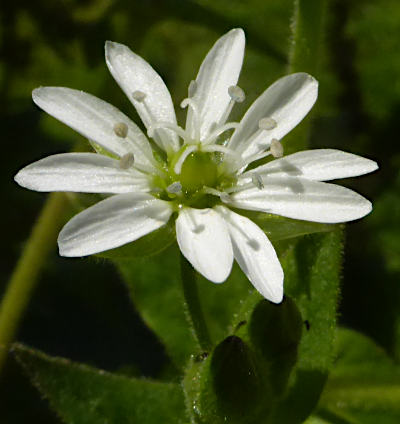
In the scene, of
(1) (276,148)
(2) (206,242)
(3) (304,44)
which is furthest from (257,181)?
(3) (304,44)

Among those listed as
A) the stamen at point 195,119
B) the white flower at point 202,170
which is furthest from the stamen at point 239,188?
the stamen at point 195,119

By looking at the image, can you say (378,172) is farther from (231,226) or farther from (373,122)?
(231,226)

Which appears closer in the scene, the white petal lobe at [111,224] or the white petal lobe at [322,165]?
the white petal lobe at [111,224]

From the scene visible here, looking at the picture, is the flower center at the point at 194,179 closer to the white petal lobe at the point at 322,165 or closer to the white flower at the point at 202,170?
the white flower at the point at 202,170

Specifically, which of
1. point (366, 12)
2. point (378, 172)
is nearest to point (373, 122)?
point (378, 172)

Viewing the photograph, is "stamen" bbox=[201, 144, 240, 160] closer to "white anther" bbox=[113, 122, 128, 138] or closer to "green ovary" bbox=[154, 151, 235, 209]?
"green ovary" bbox=[154, 151, 235, 209]
